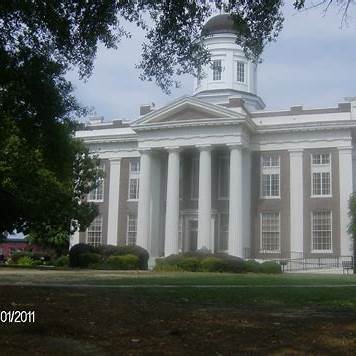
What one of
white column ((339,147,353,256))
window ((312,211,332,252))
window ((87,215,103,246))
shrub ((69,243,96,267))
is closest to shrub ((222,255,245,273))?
shrub ((69,243,96,267))

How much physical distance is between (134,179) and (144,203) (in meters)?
5.56

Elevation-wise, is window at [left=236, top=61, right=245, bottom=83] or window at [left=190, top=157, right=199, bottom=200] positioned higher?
window at [left=236, top=61, right=245, bottom=83]

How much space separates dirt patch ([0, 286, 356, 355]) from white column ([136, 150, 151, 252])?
38453mm

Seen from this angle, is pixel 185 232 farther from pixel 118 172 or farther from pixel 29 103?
pixel 29 103

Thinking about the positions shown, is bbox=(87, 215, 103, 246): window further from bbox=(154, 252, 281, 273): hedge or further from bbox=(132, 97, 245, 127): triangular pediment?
bbox=(154, 252, 281, 273): hedge

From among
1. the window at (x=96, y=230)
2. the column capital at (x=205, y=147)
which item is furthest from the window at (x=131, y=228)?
the column capital at (x=205, y=147)

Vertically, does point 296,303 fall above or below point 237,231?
below

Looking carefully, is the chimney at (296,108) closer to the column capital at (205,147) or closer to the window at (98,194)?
the column capital at (205,147)

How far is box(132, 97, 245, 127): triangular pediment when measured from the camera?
4872cm

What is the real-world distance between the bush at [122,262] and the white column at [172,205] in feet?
24.6

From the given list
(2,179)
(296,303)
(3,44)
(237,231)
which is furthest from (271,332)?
(237,231)

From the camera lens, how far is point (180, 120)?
165 feet

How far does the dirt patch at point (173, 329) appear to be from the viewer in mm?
7571

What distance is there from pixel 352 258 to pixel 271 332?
38.7m
